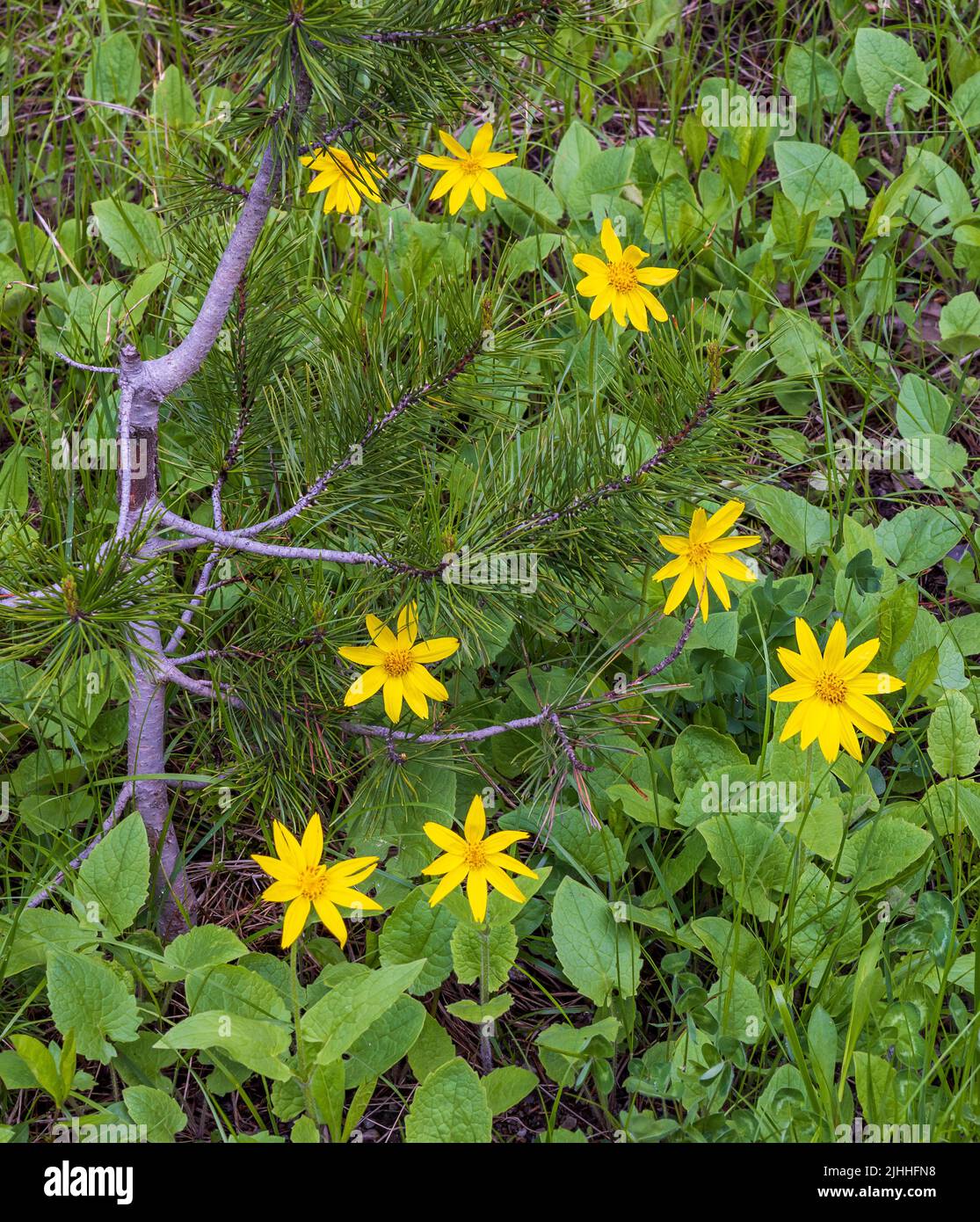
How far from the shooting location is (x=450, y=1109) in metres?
1.94

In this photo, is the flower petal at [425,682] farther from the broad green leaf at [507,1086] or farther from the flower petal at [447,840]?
the broad green leaf at [507,1086]

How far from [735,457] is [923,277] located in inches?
77.0

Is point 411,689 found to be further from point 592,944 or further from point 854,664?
point 854,664

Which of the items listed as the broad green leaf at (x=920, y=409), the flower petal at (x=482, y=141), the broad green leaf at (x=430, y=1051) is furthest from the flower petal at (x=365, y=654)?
the broad green leaf at (x=920, y=409)

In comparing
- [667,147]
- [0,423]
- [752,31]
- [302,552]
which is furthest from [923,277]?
[0,423]

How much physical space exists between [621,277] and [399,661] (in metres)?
A: 0.89

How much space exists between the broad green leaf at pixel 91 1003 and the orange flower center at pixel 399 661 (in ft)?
2.45

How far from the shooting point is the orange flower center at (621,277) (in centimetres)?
223

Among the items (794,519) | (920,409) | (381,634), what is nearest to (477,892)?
(381,634)

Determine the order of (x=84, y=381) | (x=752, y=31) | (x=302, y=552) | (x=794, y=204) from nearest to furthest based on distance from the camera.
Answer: (x=302, y=552) → (x=84, y=381) → (x=794, y=204) → (x=752, y=31)

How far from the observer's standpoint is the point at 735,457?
6.39ft

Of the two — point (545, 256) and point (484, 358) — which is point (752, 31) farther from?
point (484, 358)

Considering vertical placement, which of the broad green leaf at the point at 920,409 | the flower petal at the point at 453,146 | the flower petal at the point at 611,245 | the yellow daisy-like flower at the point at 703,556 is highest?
the flower petal at the point at 453,146

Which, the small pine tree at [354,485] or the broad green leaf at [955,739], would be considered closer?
the small pine tree at [354,485]
